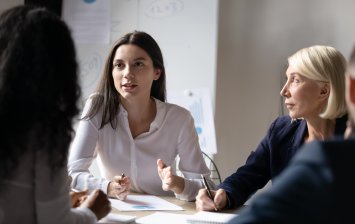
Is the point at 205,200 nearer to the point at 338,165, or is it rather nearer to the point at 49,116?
the point at 49,116

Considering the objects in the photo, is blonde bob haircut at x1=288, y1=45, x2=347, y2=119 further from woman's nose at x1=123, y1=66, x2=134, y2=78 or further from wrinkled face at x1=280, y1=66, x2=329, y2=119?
woman's nose at x1=123, y1=66, x2=134, y2=78

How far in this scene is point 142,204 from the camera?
171cm

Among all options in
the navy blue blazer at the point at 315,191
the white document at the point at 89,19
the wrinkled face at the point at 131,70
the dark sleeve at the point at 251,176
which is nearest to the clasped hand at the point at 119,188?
the dark sleeve at the point at 251,176

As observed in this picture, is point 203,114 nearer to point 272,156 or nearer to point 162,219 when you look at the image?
point 272,156

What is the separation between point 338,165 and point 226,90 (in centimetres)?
237

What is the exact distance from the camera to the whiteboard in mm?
2910

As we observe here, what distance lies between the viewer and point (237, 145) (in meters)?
3.13

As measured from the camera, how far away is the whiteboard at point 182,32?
2.91m

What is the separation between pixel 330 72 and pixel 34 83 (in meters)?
1.23

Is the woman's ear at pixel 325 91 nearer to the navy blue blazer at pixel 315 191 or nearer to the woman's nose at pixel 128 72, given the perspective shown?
the woman's nose at pixel 128 72

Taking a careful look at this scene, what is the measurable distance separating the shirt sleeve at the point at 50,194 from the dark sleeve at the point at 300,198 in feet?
1.72

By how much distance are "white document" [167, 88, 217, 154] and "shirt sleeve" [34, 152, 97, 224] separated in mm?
1873

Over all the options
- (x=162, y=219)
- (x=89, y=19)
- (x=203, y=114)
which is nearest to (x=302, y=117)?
(x=162, y=219)

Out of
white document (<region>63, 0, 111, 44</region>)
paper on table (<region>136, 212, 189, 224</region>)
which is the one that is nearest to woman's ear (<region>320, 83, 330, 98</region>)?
paper on table (<region>136, 212, 189, 224</region>)
